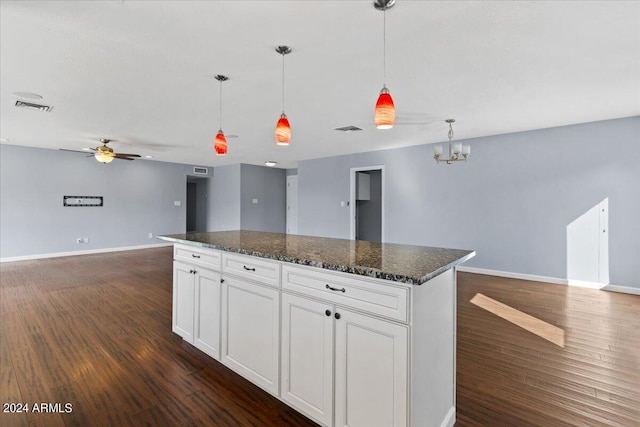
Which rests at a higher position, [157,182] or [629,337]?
[157,182]

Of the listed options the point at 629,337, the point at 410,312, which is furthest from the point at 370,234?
the point at 410,312

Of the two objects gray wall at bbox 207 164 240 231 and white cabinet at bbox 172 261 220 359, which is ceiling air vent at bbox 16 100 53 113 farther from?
gray wall at bbox 207 164 240 231

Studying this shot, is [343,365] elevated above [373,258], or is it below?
below

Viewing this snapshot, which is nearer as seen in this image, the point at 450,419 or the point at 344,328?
the point at 344,328

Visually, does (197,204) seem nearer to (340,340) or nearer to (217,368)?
(217,368)

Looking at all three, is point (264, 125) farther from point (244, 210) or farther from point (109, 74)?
point (244, 210)

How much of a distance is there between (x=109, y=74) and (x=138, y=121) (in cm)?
179

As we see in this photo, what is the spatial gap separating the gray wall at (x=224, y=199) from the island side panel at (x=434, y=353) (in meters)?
7.88

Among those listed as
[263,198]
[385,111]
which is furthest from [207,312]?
[263,198]

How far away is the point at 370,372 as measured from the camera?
4.58 feet

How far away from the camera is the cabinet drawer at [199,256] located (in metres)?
2.29

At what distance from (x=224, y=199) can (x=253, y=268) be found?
7959 millimetres

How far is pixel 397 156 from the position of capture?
633 centimetres

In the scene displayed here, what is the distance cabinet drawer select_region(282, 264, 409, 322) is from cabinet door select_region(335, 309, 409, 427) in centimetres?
6
